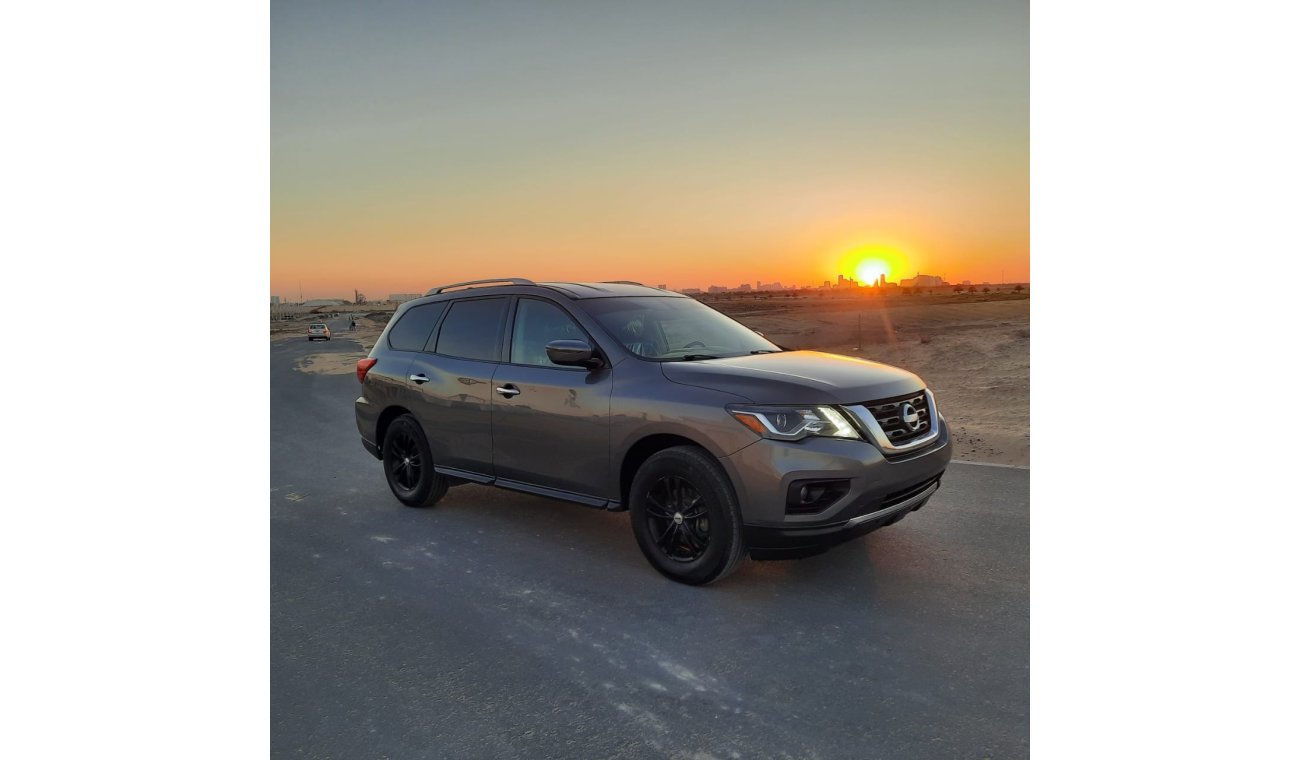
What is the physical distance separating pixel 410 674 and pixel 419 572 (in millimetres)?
1404

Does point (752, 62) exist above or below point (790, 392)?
above

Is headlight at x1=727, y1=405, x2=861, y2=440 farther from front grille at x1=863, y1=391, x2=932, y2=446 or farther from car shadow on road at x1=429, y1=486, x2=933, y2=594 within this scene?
car shadow on road at x1=429, y1=486, x2=933, y2=594

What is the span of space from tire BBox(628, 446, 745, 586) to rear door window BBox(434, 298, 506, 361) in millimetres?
1714

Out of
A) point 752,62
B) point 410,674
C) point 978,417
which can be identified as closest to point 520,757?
point 410,674

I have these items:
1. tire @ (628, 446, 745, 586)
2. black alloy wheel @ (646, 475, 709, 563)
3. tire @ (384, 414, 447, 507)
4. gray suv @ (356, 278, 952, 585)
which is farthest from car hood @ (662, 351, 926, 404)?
tire @ (384, 414, 447, 507)

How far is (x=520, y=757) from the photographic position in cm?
282

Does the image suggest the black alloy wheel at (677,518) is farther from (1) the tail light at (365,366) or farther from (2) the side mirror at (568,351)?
(1) the tail light at (365,366)

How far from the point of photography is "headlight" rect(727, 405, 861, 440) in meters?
4.15

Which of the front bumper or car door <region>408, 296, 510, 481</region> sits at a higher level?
car door <region>408, 296, 510, 481</region>

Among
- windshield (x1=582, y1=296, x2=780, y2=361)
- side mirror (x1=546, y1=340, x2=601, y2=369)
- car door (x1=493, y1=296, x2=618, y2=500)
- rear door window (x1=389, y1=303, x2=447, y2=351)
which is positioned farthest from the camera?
rear door window (x1=389, y1=303, x2=447, y2=351)

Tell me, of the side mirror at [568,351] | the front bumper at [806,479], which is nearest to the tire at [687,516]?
the front bumper at [806,479]

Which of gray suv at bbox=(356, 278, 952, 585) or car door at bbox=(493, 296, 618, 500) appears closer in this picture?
gray suv at bbox=(356, 278, 952, 585)

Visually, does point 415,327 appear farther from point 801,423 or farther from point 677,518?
point 801,423
